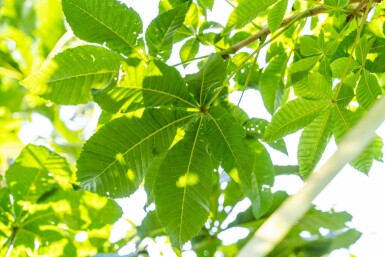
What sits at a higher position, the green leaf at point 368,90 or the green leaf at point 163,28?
the green leaf at point 163,28

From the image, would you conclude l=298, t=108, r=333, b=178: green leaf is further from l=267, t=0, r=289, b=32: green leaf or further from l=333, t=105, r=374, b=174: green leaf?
l=267, t=0, r=289, b=32: green leaf

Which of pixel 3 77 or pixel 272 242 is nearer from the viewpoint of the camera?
pixel 272 242

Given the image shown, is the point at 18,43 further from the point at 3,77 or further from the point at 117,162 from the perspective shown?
the point at 117,162

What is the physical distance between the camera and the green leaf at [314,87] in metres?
1.14

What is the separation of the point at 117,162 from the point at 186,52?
572 mm

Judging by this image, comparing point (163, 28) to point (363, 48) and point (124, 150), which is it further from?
point (363, 48)

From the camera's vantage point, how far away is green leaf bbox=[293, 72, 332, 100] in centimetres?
114

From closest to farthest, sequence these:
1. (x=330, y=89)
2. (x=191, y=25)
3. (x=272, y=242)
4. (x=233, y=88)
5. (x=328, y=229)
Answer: (x=272, y=242) → (x=330, y=89) → (x=328, y=229) → (x=191, y=25) → (x=233, y=88)

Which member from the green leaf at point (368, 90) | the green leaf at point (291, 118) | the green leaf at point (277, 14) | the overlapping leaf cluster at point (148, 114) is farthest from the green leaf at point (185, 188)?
the green leaf at point (368, 90)

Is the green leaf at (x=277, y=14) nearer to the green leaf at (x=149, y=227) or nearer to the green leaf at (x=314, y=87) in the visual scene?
the green leaf at (x=314, y=87)

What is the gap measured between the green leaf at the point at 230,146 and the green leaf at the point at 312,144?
0.15 metres

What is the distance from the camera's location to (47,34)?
1.51 meters

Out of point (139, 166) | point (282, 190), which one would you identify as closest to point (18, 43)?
Answer: point (139, 166)

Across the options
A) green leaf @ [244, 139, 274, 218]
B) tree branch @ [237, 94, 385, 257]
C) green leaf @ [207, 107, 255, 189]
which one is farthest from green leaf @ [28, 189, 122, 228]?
tree branch @ [237, 94, 385, 257]
